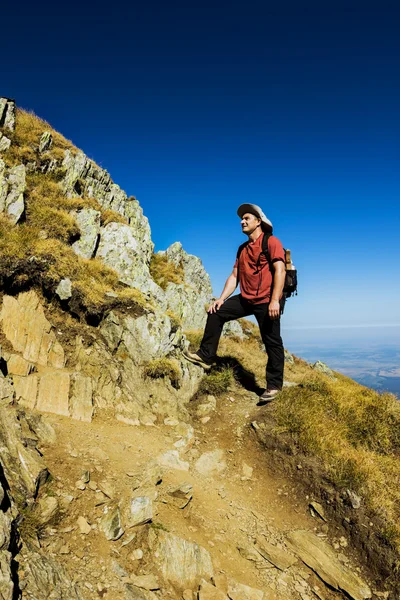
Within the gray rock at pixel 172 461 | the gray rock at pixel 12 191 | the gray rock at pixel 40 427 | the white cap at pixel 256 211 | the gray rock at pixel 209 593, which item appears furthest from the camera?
the gray rock at pixel 12 191

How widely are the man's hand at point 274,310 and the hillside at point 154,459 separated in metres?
2.52

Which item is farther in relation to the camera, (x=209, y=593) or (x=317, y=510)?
(x=317, y=510)

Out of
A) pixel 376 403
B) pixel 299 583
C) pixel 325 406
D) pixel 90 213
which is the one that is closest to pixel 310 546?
pixel 299 583

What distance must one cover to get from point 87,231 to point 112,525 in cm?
1218

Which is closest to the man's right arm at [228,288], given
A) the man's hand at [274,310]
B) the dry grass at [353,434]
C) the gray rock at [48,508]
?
the man's hand at [274,310]

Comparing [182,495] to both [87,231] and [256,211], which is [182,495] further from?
[87,231]

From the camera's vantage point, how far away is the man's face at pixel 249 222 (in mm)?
7765

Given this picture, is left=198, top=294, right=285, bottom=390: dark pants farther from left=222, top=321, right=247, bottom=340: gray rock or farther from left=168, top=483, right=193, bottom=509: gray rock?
left=222, top=321, right=247, bottom=340: gray rock

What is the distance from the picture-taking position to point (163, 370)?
30.1 ft

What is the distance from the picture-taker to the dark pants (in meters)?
7.90

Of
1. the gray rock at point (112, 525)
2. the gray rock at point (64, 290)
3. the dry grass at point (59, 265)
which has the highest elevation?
the dry grass at point (59, 265)

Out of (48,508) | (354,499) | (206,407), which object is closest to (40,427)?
(48,508)

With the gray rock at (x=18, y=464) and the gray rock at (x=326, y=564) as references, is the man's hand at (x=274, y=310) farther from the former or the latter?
the gray rock at (x=18, y=464)

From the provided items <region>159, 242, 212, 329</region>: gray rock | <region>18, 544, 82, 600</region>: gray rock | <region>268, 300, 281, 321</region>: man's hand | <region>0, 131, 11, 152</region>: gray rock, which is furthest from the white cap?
<region>0, 131, 11, 152</region>: gray rock
